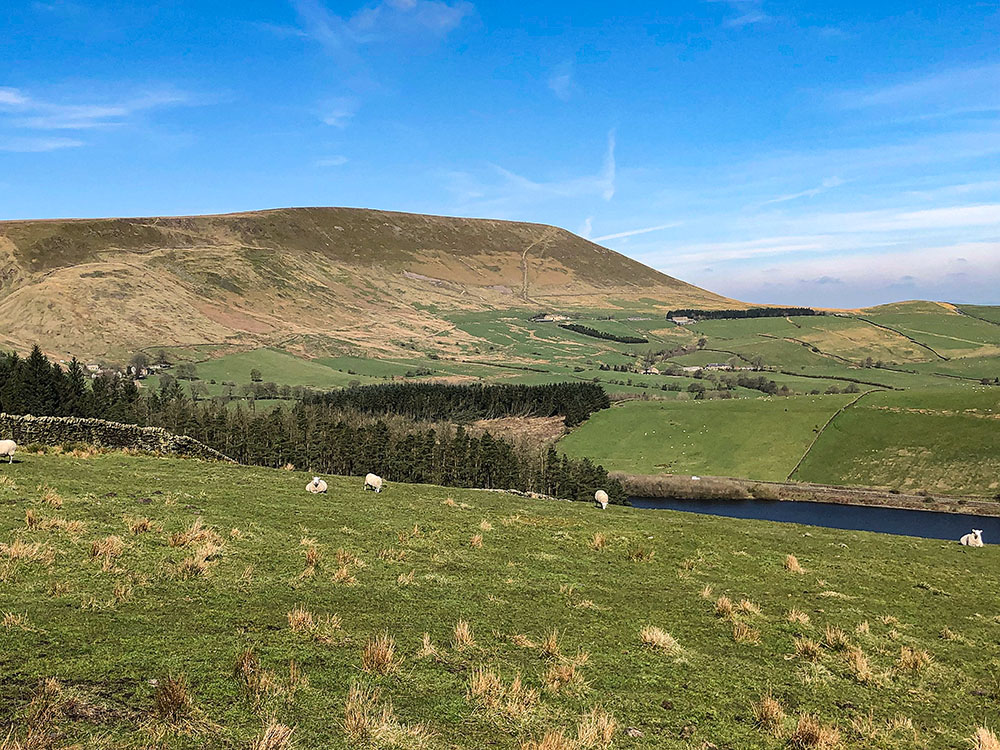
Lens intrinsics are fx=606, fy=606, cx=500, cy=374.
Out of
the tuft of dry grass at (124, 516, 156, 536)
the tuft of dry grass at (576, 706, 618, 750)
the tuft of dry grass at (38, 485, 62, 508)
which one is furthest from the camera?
the tuft of dry grass at (38, 485, 62, 508)

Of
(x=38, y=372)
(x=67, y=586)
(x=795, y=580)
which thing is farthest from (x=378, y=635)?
(x=38, y=372)

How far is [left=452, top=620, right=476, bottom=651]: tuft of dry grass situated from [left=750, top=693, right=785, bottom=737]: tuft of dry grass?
4.79m

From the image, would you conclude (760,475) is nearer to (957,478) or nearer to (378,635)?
(957,478)

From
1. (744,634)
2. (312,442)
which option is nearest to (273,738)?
(744,634)

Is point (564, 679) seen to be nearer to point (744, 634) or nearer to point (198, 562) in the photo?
point (744, 634)

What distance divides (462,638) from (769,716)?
518cm

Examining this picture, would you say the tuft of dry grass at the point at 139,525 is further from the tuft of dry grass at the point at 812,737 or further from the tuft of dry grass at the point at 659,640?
the tuft of dry grass at the point at 812,737

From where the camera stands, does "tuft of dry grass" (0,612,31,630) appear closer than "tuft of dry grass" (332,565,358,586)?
Yes

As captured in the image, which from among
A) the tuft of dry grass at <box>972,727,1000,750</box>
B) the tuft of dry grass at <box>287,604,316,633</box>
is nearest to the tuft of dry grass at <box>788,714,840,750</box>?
the tuft of dry grass at <box>972,727,1000,750</box>

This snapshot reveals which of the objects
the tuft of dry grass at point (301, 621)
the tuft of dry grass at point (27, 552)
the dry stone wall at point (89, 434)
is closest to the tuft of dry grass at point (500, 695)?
the tuft of dry grass at point (301, 621)

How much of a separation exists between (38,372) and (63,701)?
322 feet

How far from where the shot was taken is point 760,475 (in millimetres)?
127438

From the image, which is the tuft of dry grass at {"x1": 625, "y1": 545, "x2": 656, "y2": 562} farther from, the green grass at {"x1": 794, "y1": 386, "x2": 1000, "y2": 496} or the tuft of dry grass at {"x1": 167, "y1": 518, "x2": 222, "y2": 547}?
the green grass at {"x1": 794, "y1": 386, "x2": 1000, "y2": 496}

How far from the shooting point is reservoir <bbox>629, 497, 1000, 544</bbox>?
97925 mm
